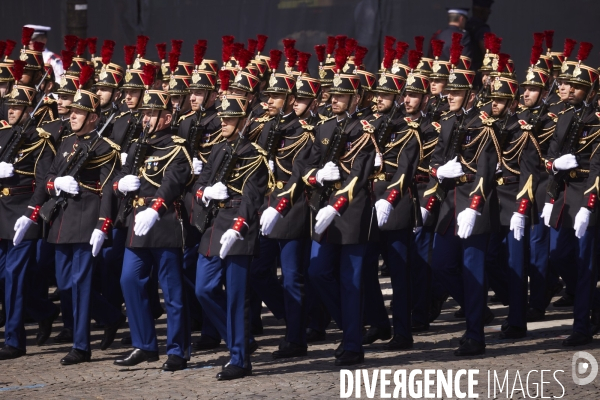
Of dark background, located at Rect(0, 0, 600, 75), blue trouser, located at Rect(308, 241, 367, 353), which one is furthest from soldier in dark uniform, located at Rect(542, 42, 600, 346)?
dark background, located at Rect(0, 0, 600, 75)

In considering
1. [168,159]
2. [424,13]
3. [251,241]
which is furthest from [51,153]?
[424,13]

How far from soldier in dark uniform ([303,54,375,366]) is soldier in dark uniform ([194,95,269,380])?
1.64ft

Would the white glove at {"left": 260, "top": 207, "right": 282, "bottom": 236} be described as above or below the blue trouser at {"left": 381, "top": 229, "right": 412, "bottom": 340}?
above

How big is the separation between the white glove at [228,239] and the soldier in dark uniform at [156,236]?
52cm

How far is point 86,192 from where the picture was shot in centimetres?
959

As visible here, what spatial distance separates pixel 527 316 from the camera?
10.9m

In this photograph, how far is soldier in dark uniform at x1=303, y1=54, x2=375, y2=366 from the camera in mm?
9102

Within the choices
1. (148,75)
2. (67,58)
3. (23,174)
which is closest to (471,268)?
(148,75)

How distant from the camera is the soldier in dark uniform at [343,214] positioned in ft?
29.9

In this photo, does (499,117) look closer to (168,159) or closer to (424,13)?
(168,159)

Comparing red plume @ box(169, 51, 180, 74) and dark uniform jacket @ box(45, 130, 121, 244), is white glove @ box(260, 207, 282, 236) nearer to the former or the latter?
dark uniform jacket @ box(45, 130, 121, 244)

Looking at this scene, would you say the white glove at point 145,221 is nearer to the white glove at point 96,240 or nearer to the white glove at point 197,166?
the white glove at point 96,240

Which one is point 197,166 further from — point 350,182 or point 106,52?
point 350,182

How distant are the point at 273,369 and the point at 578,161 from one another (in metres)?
2.73
